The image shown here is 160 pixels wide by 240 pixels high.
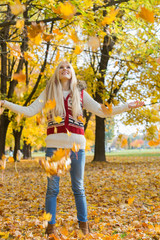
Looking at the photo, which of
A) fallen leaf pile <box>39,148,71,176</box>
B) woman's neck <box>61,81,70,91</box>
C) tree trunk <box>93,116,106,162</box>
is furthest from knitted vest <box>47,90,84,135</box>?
tree trunk <box>93,116,106,162</box>

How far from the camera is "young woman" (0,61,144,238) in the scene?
9.25 ft

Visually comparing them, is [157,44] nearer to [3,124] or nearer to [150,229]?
[150,229]

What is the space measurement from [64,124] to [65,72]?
1.95ft

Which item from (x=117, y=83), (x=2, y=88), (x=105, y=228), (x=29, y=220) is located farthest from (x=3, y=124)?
(x=105, y=228)

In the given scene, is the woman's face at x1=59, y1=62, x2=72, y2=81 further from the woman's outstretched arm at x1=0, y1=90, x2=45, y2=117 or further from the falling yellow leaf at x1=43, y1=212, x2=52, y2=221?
the falling yellow leaf at x1=43, y1=212, x2=52, y2=221

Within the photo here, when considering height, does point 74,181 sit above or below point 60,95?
below

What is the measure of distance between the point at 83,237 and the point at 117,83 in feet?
30.4

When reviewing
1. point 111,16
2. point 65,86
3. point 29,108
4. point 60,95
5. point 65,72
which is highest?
point 111,16

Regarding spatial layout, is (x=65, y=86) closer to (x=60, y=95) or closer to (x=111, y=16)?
(x=60, y=95)

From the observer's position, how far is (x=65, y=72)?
293 cm

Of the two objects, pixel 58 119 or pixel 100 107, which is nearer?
pixel 58 119

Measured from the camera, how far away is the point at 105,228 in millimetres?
3293

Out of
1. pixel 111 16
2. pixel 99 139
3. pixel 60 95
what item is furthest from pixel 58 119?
→ pixel 99 139

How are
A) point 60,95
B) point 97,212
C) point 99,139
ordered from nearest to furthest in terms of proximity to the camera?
point 60,95 < point 97,212 < point 99,139
